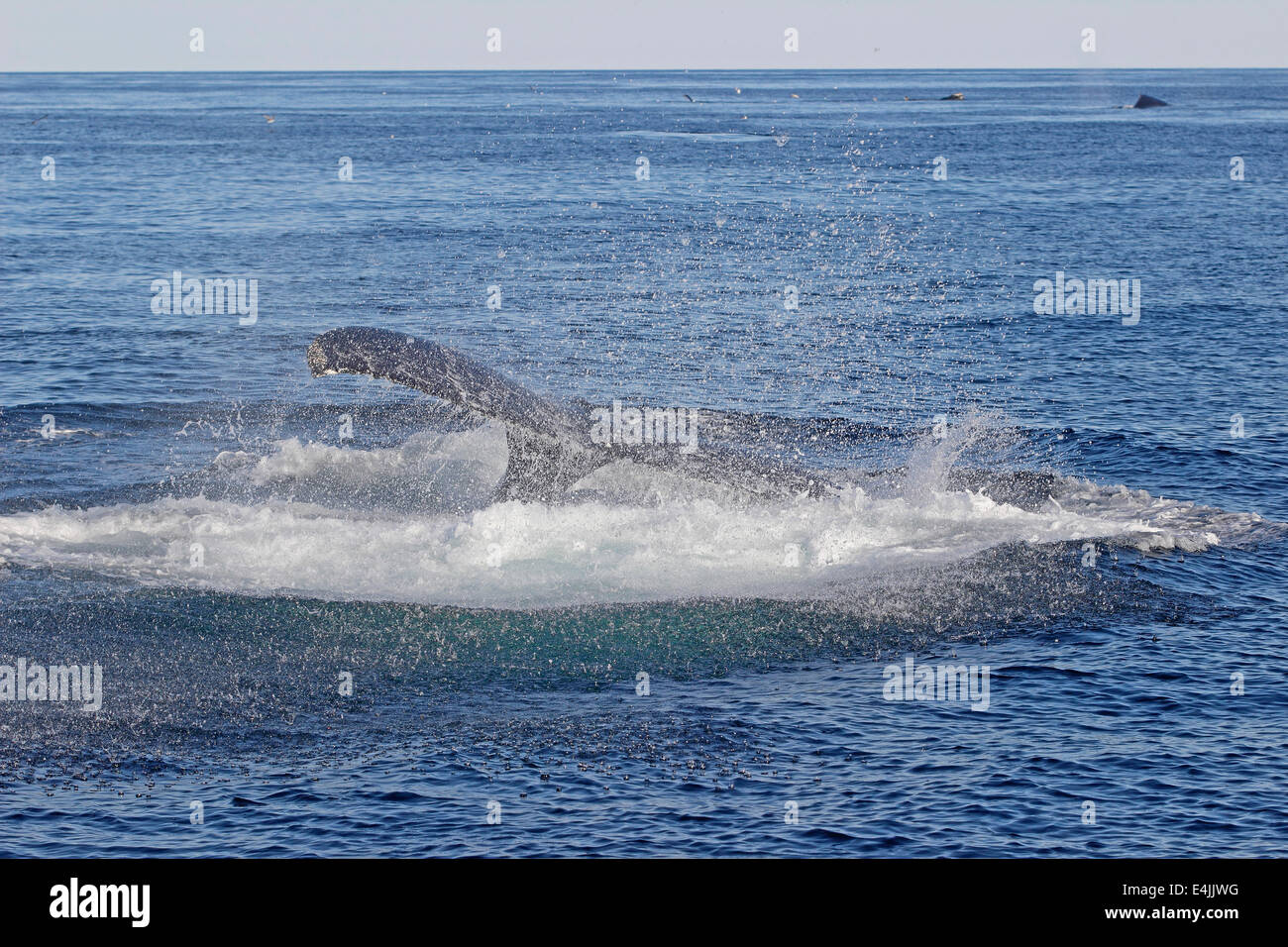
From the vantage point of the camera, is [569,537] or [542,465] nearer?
[542,465]

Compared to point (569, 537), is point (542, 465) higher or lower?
higher

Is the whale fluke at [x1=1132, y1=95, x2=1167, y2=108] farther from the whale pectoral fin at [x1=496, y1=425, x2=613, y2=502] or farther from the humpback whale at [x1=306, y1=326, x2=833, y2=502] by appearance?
the whale pectoral fin at [x1=496, y1=425, x2=613, y2=502]

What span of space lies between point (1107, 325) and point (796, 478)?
22419mm

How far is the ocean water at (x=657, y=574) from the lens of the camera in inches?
498

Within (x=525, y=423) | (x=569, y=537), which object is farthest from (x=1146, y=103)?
(x=525, y=423)

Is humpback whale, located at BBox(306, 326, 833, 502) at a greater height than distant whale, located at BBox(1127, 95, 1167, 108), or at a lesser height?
lesser

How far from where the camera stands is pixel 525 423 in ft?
50.5

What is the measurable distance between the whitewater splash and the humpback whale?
49cm

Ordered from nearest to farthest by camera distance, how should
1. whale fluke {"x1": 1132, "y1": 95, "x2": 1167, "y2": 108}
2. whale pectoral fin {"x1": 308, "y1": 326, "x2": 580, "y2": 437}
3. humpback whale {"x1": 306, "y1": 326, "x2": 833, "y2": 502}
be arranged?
1. whale pectoral fin {"x1": 308, "y1": 326, "x2": 580, "y2": 437}
2. humpback whale {"x1": 306, "y1": 326, "x2": 833, "y2": 502}
3. whale fluke {"x1": 1132, "y1": 95, "x2": 1167, "y2": 108}

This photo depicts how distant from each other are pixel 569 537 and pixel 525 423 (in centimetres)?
370

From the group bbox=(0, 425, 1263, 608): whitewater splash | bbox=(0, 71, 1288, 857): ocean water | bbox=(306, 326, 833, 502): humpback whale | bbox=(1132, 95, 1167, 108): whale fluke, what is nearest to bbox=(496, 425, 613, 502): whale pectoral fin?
bbox=(306, 326, 833, 502): humpback whale

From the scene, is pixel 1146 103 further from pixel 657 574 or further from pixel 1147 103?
pixel 657 574

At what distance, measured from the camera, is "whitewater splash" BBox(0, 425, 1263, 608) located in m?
17.6
